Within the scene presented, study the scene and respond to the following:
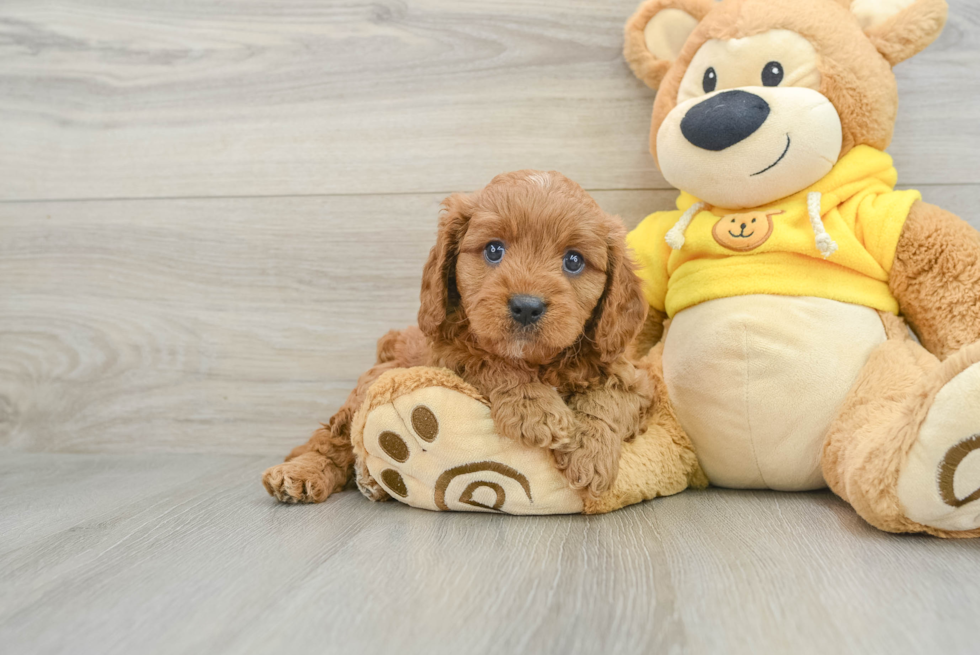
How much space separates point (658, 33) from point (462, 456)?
2.83 feet

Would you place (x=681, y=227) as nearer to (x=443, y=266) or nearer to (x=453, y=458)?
(x=443, y=266)

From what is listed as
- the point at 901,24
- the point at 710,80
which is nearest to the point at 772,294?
the point at 710,80

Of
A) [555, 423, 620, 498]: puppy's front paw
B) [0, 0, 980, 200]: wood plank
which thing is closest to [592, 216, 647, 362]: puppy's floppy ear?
[555, 423, 620, 498]: puppy's front paw

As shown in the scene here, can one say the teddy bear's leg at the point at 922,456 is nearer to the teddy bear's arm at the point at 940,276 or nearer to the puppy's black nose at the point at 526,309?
the teddy bear's arm at the point at 940,276

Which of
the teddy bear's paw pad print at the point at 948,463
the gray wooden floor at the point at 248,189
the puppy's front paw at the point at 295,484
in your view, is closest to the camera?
the teddy bear's paw pad print at the point at 948,463

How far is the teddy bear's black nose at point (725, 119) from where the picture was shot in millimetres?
1076

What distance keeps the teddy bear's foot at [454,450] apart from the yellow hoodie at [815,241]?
41 cm

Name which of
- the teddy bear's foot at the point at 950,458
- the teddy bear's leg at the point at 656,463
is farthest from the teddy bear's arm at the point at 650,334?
the teddy bear's foot at the point at 950,458

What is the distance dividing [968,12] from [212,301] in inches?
64.8

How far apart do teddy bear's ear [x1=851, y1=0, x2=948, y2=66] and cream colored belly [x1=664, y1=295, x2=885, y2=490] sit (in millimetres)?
433

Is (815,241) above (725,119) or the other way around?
the other way around

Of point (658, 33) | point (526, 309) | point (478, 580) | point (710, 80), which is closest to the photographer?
point (478, 580)

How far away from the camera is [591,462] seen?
986mm

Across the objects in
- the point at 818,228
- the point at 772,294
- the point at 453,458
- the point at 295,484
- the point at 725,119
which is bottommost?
the point at 295,484
